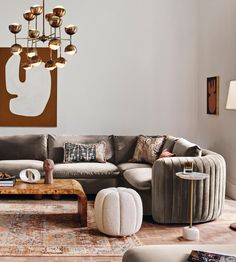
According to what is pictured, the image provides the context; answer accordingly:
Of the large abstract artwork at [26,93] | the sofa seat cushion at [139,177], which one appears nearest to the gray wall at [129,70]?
the large abstract artwork at [26,93]

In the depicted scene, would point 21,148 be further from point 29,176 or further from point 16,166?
point 29,176

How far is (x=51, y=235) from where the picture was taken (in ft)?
16.1

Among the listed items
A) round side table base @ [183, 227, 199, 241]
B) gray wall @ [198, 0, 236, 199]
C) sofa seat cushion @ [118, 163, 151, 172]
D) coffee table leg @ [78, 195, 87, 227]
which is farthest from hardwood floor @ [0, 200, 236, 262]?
gray wall @ [198, 0, 236, 199]

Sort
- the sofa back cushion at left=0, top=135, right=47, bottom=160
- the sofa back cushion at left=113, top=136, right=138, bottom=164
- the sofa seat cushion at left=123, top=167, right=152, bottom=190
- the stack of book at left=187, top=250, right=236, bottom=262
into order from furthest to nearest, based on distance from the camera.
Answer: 1. the sofa back cushion at left=113, top=136, right=138, bottom=164
2. the sofa back cushion at left=0, top=135, right=47, bottom=160
3. the sofa seat cushion at left=123, top=167, right=152, bottom=190
4. the stack of book at left=187, top=250, right=236, bottom=262

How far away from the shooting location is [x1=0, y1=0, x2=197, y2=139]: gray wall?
307 inches

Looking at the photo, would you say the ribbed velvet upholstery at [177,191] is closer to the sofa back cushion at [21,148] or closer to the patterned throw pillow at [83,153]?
the patterned throw pillow at [83,153]

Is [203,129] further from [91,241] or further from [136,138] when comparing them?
[91,241]

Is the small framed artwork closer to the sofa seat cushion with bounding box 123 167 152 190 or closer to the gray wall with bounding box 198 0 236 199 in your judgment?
the gray wall with bounding box 198 0 236 199

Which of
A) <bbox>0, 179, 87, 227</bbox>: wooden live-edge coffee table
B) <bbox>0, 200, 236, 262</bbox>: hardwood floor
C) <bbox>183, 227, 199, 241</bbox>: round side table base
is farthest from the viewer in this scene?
<bbox>0, 179, 87, 227</bbox>: wooden live-edge coffee table

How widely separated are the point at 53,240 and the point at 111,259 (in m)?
0.75

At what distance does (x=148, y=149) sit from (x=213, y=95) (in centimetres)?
126

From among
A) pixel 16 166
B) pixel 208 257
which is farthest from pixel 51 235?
pixel 208 257

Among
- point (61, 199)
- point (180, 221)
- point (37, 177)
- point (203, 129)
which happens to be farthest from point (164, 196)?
point (203, 129)

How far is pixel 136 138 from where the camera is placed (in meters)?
7.45
